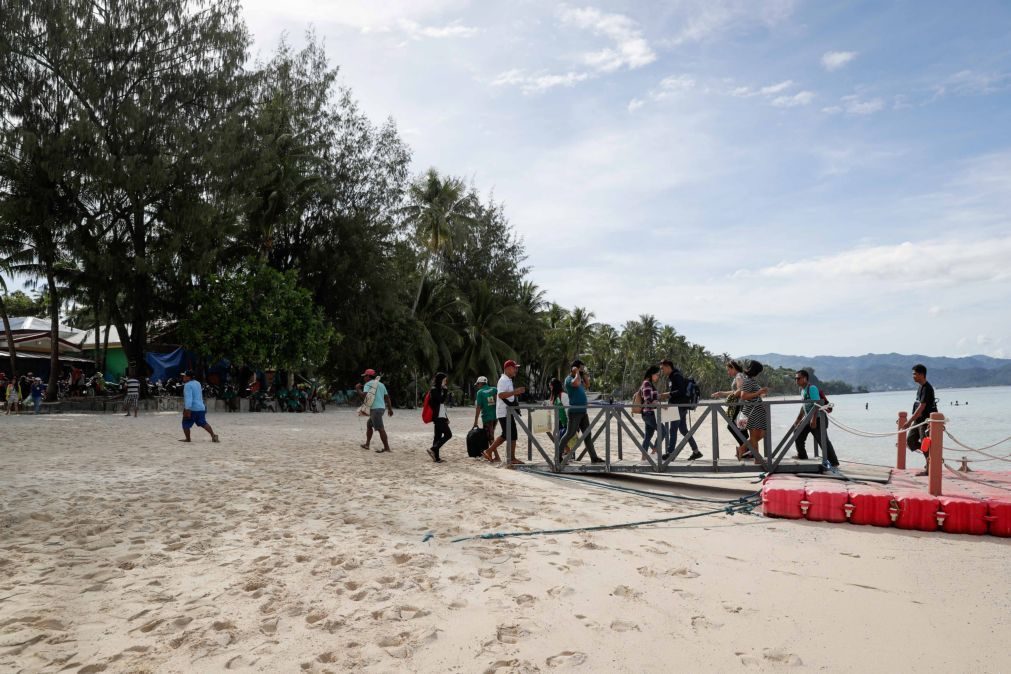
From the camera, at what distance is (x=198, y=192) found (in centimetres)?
2319

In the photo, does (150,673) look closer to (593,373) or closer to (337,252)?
(337,252)

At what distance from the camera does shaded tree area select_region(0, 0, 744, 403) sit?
2170cm

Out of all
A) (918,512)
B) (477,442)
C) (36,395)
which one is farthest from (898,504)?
(36,395)

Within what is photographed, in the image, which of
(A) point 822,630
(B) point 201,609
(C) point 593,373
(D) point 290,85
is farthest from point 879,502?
(C) point 593,373

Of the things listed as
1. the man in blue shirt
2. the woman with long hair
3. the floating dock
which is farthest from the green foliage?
the floating dock

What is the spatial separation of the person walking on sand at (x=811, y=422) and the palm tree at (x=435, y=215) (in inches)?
1098

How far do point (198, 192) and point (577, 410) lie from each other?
18642 mm

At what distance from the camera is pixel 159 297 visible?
24.6 m

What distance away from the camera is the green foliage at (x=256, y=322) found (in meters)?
23.6

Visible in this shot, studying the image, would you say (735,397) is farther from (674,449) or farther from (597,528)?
(597,528)

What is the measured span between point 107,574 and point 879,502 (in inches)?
259

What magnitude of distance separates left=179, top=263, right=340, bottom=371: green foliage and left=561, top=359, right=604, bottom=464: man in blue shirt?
16.5 m

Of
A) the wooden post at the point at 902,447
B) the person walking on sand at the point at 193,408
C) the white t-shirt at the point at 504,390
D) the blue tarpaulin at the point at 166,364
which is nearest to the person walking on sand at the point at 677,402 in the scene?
the white t-shirt at the point at 504,390

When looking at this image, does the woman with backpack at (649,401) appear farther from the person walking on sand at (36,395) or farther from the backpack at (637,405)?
A: the person walking on sand at (36,395)
